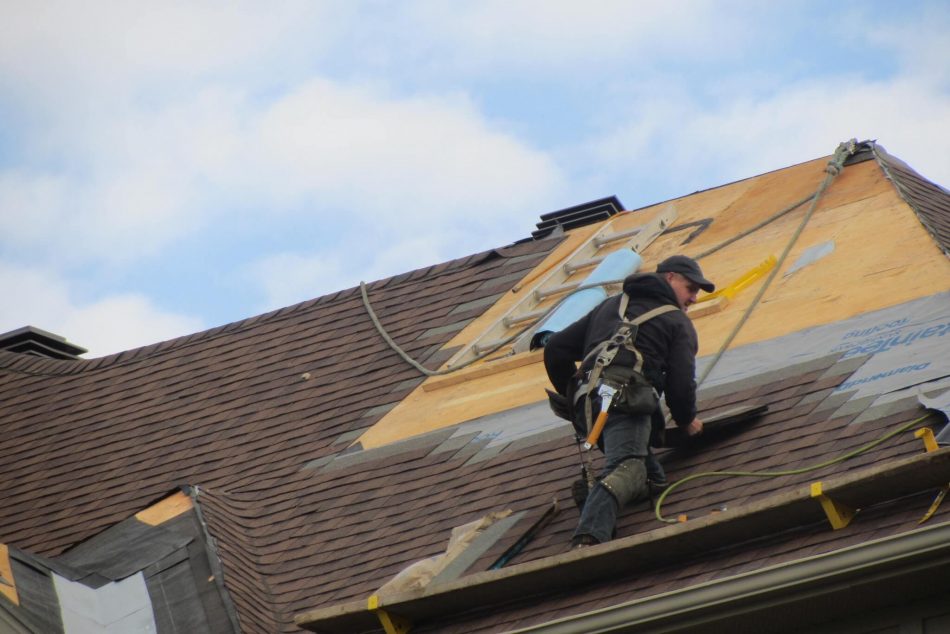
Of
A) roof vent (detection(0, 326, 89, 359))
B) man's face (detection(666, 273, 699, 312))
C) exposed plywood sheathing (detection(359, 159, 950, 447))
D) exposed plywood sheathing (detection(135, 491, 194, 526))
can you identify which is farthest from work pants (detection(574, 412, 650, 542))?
roof vent (detection(0, 326, 89, 359))

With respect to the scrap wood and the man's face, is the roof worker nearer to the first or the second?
the man's face

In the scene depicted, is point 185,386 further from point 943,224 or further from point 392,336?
point 943,224

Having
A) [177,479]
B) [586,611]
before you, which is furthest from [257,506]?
[586,611]

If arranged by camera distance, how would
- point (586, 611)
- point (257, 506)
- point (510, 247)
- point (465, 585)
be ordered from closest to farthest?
point (586, 611) → point (465, 585) → point (257, 506) → point (510, 247)

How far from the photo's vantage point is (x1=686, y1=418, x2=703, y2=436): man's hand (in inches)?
281

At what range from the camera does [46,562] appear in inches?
305

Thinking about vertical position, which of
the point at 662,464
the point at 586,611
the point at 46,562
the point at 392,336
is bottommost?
the point at 586,611

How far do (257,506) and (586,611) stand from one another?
3392 mm

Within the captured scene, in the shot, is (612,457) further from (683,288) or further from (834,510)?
(834,510)

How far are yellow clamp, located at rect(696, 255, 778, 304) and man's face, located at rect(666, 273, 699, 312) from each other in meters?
1.85

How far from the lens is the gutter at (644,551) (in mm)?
5633

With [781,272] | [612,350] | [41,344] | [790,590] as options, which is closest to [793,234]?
[781,272]

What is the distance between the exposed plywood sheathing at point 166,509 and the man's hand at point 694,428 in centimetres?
292

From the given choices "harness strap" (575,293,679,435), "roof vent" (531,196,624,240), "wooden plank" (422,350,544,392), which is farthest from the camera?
"roof vent" (531,196,624,240)
